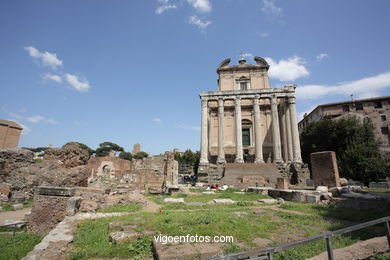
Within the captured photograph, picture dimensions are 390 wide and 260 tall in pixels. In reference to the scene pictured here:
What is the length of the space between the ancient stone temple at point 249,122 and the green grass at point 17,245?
1913cm

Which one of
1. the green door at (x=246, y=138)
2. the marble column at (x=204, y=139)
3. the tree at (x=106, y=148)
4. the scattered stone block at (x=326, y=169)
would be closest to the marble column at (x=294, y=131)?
the green door at (x=246, y=138)

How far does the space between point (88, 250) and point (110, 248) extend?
37cm

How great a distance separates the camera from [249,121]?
30.5 m

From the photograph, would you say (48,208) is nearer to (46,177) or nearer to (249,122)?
(46,177)

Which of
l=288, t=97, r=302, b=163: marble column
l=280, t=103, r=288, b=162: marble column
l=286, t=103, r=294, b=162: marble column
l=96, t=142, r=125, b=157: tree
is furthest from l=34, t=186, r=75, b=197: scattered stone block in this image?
l=96, t=142, r=125, b=157: tree

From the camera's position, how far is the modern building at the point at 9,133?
51000 millimetres

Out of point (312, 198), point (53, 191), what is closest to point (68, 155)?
point (53, 191)

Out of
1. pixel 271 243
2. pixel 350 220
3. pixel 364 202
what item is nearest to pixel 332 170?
pixel 364 202

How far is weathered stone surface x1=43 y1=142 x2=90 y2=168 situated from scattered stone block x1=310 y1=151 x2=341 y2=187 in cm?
1280

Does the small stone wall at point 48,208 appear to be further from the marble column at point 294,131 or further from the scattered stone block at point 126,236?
the marble column at point 294,131

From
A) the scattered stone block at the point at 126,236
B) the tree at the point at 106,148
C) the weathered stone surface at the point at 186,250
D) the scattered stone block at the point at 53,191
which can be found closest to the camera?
the weathered stone surface at the point at 186,250

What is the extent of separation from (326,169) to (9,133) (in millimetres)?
70016

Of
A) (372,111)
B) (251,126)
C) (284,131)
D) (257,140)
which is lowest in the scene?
(257,140)

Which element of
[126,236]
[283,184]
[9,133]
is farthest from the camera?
[9,133]
